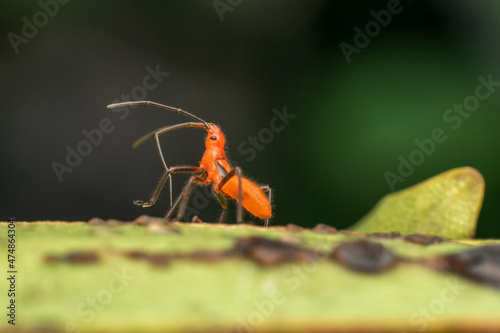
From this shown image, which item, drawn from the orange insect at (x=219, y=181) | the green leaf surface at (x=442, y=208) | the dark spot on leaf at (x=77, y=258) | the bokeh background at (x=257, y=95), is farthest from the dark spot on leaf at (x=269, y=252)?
the bokeh background at (x=257, y=95)

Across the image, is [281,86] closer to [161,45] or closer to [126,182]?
[161,45]

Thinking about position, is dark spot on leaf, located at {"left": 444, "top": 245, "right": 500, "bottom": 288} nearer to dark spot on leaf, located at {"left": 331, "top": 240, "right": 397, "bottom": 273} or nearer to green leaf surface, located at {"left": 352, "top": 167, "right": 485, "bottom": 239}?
dark spot on leaf, located at {"left": 331, "top": 240, "right": 397, "bottom": 273}

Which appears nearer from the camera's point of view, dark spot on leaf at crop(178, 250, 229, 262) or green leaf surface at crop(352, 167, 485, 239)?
dark spot on leaf at crop(178, 250, 229, 262)

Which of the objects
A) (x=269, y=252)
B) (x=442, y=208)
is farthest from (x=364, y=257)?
(x=442, y=208)

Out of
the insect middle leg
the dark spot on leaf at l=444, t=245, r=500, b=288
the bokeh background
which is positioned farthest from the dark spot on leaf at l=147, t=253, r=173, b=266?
the bokeh background

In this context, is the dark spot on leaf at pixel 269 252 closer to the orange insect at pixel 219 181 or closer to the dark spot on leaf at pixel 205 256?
the dark spot on leaf at pixel 205 256

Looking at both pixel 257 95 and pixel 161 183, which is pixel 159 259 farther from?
pixel 257 95
